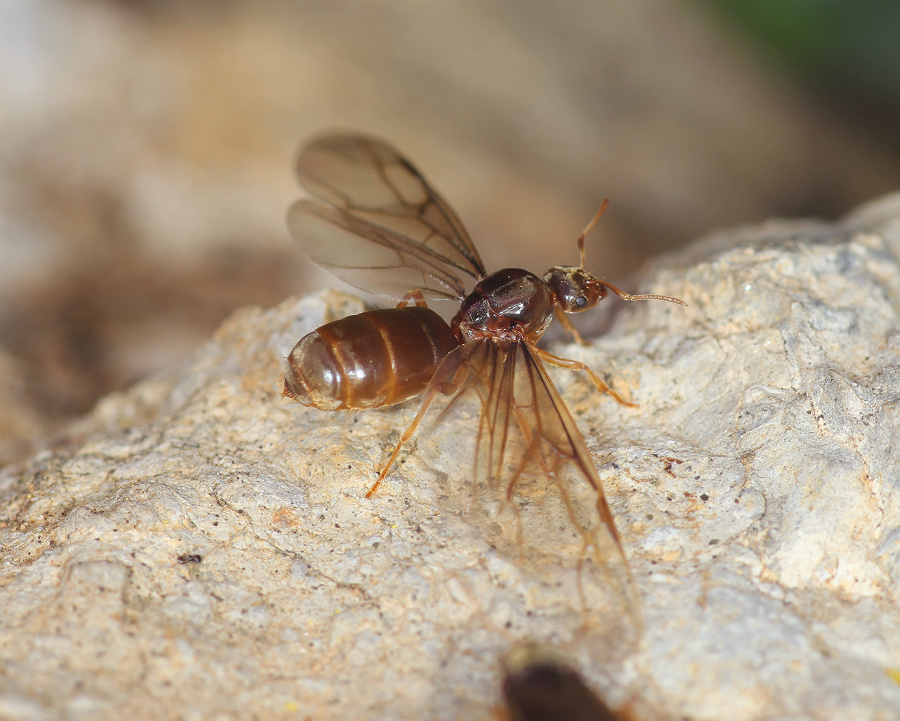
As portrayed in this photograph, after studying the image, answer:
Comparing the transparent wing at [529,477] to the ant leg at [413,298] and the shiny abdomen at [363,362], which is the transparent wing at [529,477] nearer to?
the shiny abdomen at [363,362]

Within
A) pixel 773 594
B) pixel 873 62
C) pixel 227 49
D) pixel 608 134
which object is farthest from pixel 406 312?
pixel 873 62

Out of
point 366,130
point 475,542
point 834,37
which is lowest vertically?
point 475,542

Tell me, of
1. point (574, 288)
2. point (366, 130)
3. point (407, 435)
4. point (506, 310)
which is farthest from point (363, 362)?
point (366, 130)

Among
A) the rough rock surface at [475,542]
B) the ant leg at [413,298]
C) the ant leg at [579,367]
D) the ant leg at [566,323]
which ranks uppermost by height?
the ant leg at [566,323]

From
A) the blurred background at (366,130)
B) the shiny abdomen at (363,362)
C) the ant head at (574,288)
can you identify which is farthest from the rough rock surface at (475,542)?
the blurred background at (366,130)

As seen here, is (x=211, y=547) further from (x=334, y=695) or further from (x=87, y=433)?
(x=87, y=433)

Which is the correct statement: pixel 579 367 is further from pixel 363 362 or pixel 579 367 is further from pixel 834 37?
pixel 834 37

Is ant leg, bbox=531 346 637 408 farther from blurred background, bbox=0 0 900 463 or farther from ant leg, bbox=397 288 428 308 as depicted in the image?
blurred background, bbox=0 0 900 463
